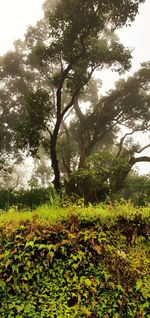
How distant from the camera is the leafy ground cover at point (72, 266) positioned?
3.65 meters

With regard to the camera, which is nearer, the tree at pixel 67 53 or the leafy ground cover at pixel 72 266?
the leafy ground cover at pixel 72 266

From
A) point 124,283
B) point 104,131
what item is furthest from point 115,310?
point 104,131

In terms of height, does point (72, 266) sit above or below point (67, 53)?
below

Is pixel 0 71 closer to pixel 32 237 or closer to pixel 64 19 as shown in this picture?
pixel 64 19

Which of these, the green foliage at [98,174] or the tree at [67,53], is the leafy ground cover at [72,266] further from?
the green foliage at [98,174]

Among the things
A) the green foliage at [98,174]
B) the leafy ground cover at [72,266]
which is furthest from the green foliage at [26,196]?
the leafy ground cover at [72,266]

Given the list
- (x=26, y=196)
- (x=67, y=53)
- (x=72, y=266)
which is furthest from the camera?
(x=26, y=196)

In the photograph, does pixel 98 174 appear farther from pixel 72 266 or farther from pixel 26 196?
pixel 72 266

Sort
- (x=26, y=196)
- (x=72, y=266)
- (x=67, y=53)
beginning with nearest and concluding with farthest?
(x=72, y=266), (x=67, y=53), (x=26, y=196)

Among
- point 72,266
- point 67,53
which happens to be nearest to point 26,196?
point 67,53

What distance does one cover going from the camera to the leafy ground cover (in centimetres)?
365

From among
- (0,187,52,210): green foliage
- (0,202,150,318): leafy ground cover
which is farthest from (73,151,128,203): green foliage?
(0,202,150,318): leafy ground cover

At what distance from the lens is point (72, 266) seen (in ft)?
12.9

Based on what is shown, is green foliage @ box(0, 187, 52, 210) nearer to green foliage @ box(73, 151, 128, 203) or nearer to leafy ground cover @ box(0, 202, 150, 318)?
green foliage @ box(73, 151, 128, 203)
